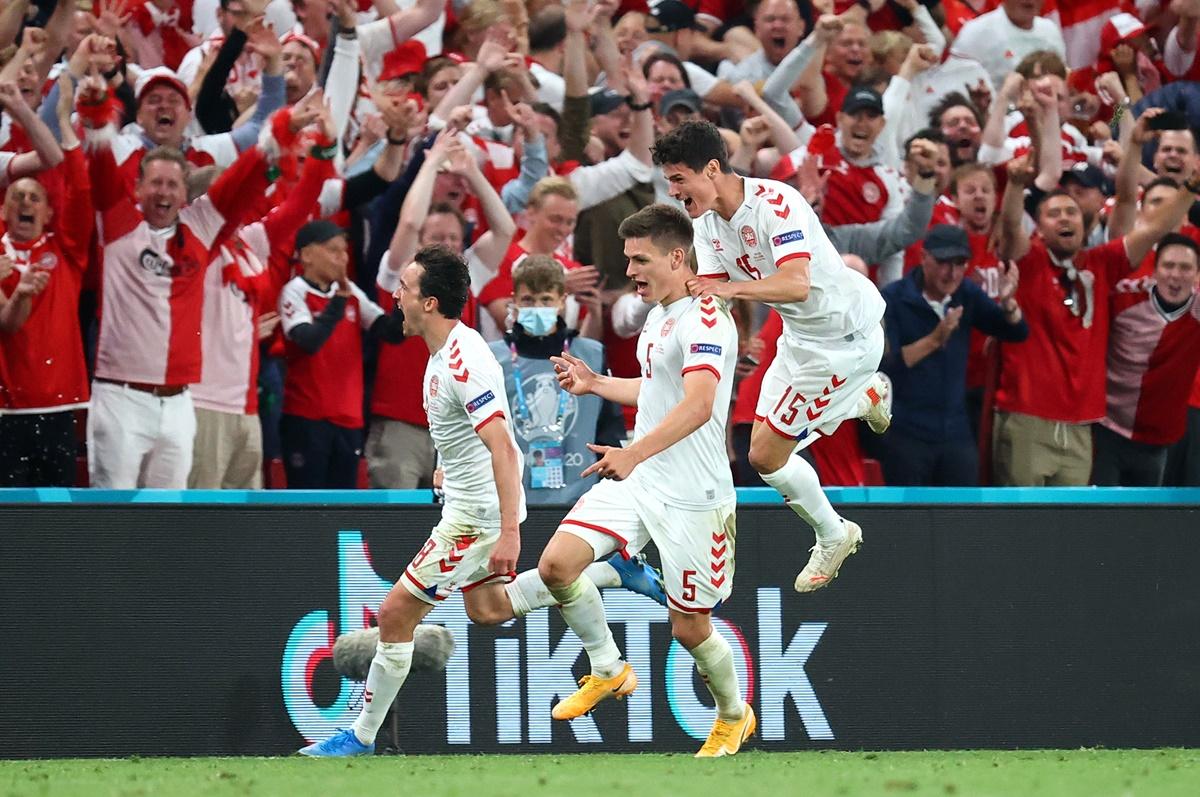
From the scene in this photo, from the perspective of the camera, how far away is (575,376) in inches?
292

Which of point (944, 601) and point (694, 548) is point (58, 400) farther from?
point (944, 601)

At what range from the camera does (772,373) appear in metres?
8.11

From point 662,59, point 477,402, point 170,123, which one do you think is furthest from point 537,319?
point 662,59

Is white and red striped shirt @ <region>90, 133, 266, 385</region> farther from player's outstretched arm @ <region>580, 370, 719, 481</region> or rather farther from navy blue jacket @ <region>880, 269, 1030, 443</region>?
navy blue jacket @ <region>880, 269, 1030, 443</region>

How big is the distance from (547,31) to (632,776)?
7.63 meters

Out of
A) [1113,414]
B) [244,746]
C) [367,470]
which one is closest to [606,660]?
[244,746]

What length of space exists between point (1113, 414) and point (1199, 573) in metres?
1.97

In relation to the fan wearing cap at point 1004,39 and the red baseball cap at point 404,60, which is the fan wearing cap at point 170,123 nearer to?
the red baseball cap at point 404,60

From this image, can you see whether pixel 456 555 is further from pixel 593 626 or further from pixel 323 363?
pixel 323 363

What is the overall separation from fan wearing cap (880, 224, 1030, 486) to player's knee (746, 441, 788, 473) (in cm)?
269

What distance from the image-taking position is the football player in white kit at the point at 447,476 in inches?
298

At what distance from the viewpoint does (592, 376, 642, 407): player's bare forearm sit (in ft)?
24.7

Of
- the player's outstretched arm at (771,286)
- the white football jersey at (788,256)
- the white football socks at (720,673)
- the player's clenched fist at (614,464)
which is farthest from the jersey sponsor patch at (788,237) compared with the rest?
the white football socks at (720,673)

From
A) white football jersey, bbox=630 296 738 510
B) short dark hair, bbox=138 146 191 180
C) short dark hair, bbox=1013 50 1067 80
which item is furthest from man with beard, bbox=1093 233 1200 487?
short dark hair, bbox=138 146 191 180
